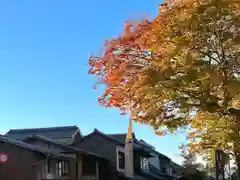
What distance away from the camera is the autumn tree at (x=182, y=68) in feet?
24.6

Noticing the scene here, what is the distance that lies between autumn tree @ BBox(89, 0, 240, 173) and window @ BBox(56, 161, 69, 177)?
15.3 meters

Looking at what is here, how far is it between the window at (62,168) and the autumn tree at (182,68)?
50.2 feet

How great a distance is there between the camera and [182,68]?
7.76 meters

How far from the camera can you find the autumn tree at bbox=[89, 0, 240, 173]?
750 centimetres

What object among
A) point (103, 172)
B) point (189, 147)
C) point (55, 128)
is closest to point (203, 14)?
point (189, 147)

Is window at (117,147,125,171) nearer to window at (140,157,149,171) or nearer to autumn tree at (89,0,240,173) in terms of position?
window at (140,157,149,171)

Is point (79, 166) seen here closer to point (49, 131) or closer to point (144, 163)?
point (49, 131)

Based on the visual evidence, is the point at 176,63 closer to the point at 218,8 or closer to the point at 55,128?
the point at 218,8

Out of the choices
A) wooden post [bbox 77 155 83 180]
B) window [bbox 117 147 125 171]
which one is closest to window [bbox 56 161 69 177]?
wooden post [bbox 77 155 83 180]

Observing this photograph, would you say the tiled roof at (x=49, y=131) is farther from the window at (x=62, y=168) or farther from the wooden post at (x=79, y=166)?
the window at (x=62, y=168)

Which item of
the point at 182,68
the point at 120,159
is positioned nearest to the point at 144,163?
the point at 120,159

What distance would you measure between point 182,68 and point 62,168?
19477 mm

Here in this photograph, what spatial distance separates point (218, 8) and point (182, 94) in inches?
106

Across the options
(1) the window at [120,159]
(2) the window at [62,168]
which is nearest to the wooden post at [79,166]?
(2) the window at [62,168]
